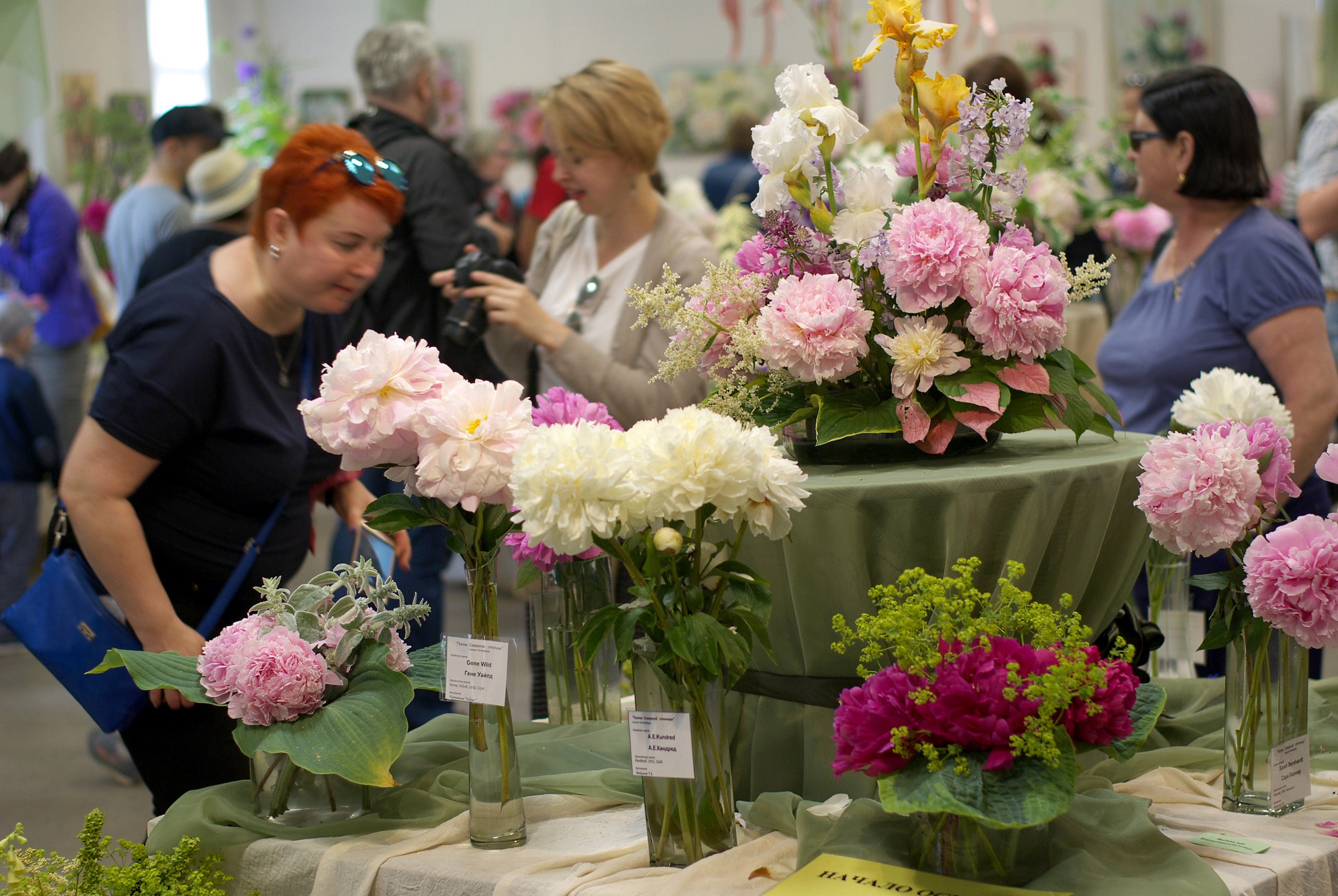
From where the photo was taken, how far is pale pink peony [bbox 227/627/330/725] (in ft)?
4.21

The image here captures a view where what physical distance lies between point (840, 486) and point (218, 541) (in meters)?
1.05

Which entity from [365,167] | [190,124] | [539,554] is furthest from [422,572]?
[190,124]

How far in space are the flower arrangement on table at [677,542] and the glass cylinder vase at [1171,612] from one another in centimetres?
87

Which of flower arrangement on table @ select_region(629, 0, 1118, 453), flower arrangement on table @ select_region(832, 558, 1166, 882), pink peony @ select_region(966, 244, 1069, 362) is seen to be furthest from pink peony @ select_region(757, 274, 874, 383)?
flower arrangement on table @ select_region(832, 558, 1166, 882)

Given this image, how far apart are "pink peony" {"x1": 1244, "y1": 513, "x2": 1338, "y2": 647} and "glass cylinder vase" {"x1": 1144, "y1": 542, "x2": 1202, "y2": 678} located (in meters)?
0.60

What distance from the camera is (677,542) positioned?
1095mm

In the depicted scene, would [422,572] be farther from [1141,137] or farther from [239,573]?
[1141,137]

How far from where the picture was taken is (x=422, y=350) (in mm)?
1214

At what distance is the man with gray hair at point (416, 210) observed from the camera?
2744 mm

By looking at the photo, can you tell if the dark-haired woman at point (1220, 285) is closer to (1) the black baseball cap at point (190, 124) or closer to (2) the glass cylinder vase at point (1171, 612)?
(2) the glass cylinder vase at point (1171, 612)

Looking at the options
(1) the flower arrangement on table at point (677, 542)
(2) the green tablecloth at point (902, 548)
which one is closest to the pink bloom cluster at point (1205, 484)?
(2) the green tablecloth at point (902, 548)

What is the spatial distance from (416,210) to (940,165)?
1581 millimetres

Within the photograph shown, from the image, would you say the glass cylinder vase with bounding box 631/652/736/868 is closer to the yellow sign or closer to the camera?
the yellow sign

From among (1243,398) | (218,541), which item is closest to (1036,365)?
(1243,398)
